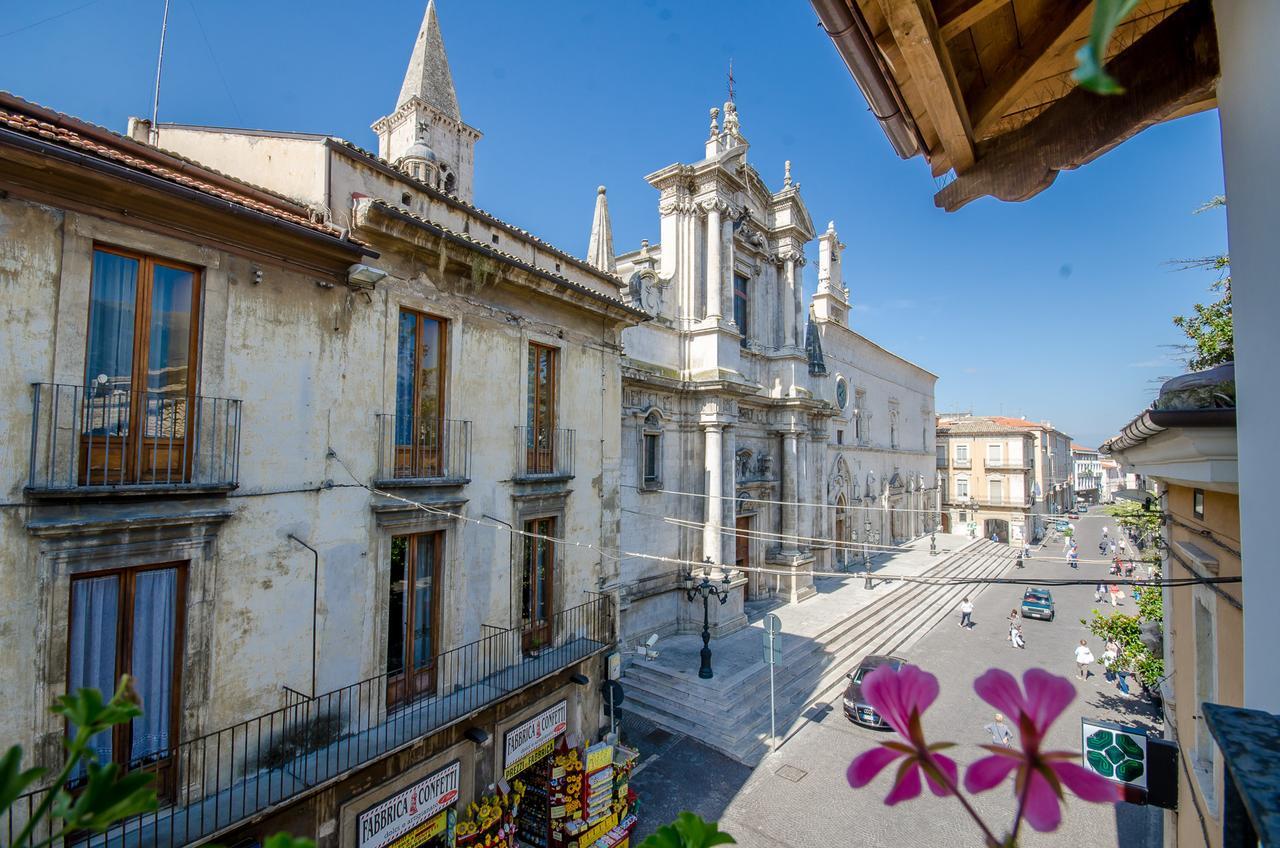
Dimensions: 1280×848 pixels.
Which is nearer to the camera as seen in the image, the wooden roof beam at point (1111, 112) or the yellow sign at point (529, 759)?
the wooden roof beam at point (1111, 112)

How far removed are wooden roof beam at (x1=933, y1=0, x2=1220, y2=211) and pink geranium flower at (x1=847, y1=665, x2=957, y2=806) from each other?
3.28 m

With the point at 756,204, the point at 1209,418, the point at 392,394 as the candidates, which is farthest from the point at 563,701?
the point at 756,204

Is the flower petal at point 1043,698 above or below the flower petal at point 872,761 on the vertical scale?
above

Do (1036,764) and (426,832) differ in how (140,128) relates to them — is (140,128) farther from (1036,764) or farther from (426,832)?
(1036,764)

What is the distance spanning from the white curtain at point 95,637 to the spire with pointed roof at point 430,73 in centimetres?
1636

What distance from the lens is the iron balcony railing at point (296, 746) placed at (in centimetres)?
553

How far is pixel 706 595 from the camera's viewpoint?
15.7 metres

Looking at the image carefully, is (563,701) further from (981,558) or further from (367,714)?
(981,558)

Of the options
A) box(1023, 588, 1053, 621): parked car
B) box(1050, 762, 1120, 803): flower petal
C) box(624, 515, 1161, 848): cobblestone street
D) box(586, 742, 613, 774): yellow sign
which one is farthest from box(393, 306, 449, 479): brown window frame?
box(1023, 588, 1053, 621): parked car

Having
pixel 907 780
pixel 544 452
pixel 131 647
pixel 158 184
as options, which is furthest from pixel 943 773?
pixel 544 452

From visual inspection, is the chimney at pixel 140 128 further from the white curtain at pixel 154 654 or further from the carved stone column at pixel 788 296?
the carved stone column at pixel 788 296

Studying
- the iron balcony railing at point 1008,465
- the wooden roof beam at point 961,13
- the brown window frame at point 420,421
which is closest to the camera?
the wooden roof beam at point 961,13

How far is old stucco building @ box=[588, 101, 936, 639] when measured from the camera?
17.5 metres

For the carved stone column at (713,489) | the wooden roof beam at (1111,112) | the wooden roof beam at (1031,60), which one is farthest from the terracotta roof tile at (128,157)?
the carved stone column at (713,489)
